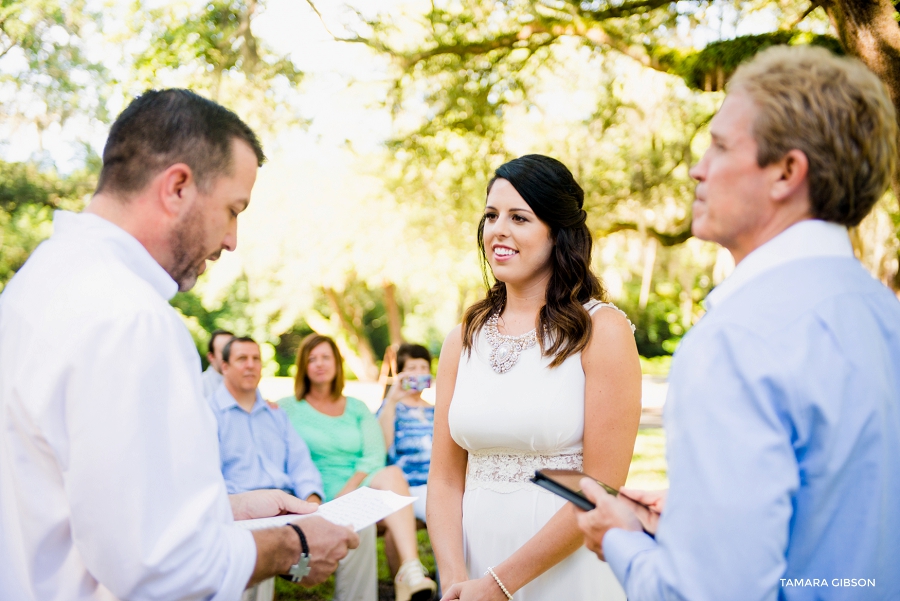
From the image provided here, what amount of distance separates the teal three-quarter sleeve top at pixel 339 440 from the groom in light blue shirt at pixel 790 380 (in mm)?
4626

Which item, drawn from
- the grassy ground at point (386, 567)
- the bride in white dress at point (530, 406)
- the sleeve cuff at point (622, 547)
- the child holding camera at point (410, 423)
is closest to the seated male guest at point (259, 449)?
the grassy ground at point (386, 567)

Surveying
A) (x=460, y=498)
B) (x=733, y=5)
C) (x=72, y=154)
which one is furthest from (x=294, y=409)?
(x=72, y=154)

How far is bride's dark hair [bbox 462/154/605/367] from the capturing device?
2633 mm

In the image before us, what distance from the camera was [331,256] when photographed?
2381 cm

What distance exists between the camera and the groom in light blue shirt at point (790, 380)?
48.8 inches

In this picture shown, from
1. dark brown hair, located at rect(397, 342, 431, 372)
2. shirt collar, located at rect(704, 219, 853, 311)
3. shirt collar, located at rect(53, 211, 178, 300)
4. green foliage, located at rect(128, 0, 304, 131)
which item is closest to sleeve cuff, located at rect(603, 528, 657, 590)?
shirt collar, located at rect(704, 219, 853, 311)

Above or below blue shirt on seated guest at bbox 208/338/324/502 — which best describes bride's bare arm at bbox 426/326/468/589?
above

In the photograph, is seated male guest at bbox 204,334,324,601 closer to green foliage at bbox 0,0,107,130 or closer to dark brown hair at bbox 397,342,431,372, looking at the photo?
dark brown hair at bbox 397,342,431,372

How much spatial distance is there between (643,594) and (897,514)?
0.47 metres

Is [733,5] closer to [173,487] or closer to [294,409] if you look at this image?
[294,409]

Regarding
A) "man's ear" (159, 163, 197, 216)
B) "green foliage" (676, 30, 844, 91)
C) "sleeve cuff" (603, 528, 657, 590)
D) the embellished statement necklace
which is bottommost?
"sleeve cuff" (603, 528, 657, 590)

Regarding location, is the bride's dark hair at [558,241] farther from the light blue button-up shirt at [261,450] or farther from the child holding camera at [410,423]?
the child holding camera at [410,423]

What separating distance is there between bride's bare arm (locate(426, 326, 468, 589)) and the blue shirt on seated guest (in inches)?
108

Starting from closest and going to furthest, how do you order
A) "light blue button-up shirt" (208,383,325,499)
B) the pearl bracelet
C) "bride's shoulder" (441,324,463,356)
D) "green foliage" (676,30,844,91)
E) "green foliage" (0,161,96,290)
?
1. the pearl bracelet
2. "bride's shoulder" (441,324,463,356)
3. "light blue button-up shirt" (208,383,325,499)
4. "green foliage" (676,30,844,91)
5. "green foliage" (0,161,96,290)
